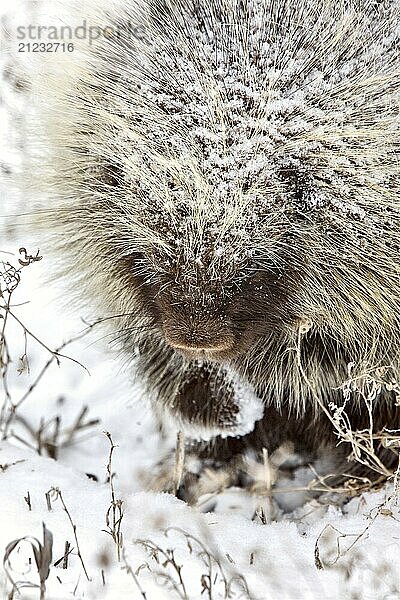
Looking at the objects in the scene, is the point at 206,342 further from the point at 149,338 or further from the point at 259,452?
the point at 259,452

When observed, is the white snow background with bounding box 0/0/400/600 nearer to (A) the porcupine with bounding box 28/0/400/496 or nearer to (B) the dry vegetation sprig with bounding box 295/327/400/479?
(B) the dry vegetation sprig with bounding box 295/327/400/479

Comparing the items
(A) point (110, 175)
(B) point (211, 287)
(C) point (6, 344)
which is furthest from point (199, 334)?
(C) point (6, 344)

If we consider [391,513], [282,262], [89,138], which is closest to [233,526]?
[391,513]

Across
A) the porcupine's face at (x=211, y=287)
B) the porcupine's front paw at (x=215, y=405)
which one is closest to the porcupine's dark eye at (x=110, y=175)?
the porcupine's face at (x=211, y=287)

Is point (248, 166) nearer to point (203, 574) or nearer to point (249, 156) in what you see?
point (249, 156)

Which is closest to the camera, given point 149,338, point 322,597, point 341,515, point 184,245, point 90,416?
point 322,597
